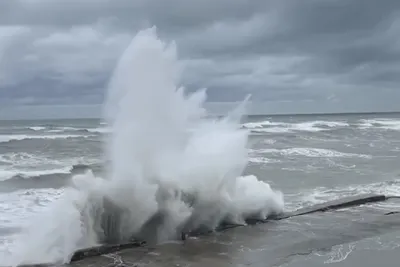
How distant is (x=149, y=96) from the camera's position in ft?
35.6

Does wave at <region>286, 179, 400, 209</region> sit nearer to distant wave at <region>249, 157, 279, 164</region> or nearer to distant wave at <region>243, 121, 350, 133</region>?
distant wave at <region>249, 157, 279, 164</region>

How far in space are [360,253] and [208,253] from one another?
2.57 m

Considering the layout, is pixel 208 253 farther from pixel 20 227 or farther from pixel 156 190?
pixel 20 227

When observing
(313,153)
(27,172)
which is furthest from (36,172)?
(313,153)

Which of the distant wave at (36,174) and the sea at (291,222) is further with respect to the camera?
the distant wave at (36,174)

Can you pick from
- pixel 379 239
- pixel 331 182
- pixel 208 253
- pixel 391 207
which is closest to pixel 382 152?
pixel 331 182

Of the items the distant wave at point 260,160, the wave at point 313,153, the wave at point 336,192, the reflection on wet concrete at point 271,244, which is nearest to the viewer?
the reflection on wet concrete at point 271,244

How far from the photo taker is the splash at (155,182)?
30.5ft

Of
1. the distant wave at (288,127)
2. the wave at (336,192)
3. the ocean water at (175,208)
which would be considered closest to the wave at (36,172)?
the ocean water at (175,208)

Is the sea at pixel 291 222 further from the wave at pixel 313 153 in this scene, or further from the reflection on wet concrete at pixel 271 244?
the wave at pixel 313 153

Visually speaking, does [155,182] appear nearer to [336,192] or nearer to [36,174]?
[336,192]

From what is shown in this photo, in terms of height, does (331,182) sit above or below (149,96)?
below

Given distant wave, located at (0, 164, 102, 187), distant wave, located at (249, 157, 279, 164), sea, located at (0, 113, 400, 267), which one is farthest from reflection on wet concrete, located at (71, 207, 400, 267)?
distant wave, located at (249, 157, 279, 164)

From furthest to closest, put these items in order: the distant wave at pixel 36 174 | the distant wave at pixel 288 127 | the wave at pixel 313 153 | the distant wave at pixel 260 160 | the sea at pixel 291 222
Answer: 1. the distant wave at pixel 288 127
2. the wave at pixel 313 153
3. the distant wave at pixel 260 160
4. the distant wave at pixel 36 174
5. the sea at pixel 291 222
